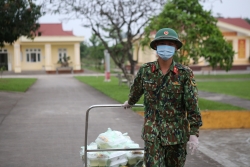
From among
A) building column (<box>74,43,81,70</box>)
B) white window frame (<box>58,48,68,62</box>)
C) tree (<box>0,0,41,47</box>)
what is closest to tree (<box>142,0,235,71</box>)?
tree (<box>0,0,41,47</box>)

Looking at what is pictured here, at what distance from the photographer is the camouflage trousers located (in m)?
3.56

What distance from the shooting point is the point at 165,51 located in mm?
3646

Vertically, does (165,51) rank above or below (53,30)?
below

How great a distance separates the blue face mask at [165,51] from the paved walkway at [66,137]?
3.06 meters

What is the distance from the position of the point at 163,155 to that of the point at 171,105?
1.45ft

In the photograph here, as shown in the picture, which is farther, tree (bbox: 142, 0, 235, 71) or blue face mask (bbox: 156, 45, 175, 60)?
tree (bbox: 142, 0, 235, 71)

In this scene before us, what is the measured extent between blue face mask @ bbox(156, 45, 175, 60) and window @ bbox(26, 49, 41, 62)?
4656cm

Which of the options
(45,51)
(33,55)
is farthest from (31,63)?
(45,51)

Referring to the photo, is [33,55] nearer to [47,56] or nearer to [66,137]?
[47,56]

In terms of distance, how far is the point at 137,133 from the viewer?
28.6 feet

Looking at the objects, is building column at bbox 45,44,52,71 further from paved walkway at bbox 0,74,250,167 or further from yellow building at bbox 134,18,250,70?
paved walkway at bbox 0,74,250,167

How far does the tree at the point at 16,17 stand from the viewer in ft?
59.1

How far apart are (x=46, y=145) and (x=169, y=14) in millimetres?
7853

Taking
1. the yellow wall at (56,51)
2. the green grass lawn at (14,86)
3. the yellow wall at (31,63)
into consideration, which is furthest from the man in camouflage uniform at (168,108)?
the yellow wall at (31,63)
